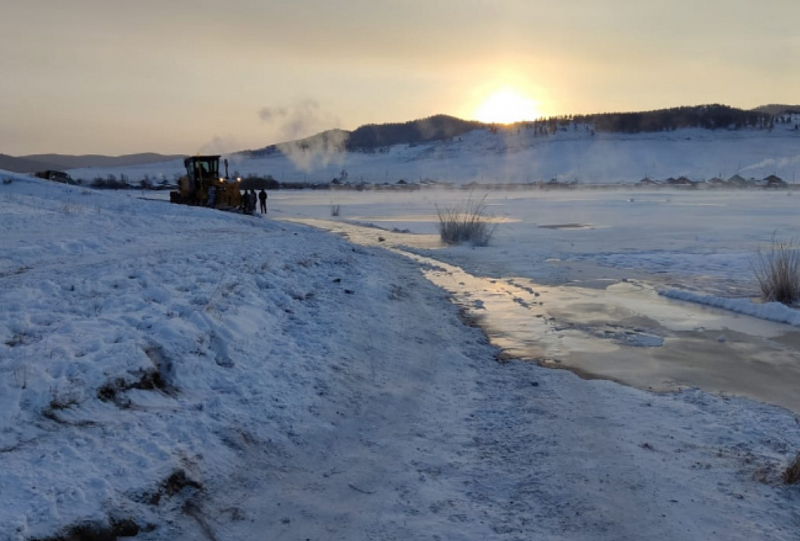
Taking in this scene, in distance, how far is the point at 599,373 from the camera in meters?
7.49

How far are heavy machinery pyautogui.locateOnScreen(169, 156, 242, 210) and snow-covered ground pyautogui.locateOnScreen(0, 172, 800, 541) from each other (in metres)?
21.4

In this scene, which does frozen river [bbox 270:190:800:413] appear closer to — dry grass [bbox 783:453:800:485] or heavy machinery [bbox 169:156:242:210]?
dry grass [bbox 783:453:800:485]

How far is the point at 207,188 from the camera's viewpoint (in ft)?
104

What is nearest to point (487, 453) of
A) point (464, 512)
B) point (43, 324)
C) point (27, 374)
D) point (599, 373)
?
point (464, 512)

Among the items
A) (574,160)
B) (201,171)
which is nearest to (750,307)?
(201,171)

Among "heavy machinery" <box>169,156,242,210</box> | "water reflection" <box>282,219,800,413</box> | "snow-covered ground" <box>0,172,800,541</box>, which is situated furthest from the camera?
"heavy machinery" <box>169,156,242,210</box>

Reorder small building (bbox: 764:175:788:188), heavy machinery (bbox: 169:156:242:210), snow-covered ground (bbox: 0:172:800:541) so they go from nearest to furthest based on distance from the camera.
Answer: snow-covered ground (bbox: 0:172:800:541), heavy machinery (bbox: 169:156:242:210), small building (bbox: 764:175:788:188)

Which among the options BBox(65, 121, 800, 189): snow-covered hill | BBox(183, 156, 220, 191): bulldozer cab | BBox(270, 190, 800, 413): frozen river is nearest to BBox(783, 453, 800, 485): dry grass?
BBox(270, 190, 800, 413): frozen river

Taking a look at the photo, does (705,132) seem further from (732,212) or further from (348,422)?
(348,422)

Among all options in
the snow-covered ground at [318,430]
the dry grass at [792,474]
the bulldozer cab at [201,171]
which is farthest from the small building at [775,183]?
the dry grass at [792,474]

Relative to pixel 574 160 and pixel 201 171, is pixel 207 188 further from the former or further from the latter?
pixel 574 160

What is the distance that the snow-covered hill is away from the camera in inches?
5084

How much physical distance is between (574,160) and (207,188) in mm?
130433

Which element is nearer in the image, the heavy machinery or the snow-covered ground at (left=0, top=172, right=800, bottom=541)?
the snow-covered ground at (left=0, top=172, right=800, bottom=541)
